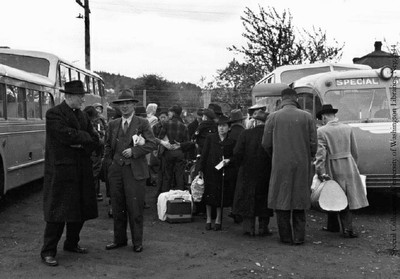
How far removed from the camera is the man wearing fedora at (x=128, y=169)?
7.19 m

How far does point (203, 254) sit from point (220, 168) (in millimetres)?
1746

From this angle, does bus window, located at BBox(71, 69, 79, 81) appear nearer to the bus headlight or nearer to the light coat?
the bus headlight

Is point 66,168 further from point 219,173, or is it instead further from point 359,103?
point 359,103

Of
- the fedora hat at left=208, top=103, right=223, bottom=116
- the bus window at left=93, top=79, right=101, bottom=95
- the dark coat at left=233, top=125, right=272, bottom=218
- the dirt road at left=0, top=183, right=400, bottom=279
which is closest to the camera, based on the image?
the dirt road at left=0, top=183, right=400, bottom=279

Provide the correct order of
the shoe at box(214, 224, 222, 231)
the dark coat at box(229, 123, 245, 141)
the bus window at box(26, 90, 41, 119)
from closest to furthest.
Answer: the shoe at box(214, 224, 222, 231) → the dark coat at box(229, 123, 245, 141) → the bus window at box(26, 90, 41, 119)

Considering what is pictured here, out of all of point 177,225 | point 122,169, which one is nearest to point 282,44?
point 177,225

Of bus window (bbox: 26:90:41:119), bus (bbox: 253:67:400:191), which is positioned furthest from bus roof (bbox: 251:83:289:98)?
bus window (bbox: 26:90:41:119)

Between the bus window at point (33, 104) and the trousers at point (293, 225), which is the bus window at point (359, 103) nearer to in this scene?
the trousers at point (293, 225)

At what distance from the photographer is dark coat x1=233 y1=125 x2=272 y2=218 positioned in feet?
26.5

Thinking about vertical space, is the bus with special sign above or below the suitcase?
above

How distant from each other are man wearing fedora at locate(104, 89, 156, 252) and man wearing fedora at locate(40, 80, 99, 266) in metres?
0.51

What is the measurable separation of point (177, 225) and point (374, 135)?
374cm

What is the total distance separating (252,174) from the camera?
8125mm

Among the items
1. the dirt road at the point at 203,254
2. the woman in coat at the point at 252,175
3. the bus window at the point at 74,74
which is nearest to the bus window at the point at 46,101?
the bus window at the point at 74,74
